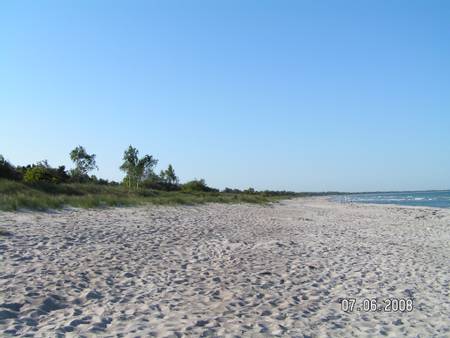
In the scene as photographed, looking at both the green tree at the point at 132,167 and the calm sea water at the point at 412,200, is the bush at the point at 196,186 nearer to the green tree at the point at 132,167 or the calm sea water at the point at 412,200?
the green tree at the point at 132,167

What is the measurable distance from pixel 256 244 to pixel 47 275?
6549mm

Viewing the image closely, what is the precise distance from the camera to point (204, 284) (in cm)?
729

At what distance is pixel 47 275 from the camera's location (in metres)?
7.11

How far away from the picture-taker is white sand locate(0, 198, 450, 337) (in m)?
5.27

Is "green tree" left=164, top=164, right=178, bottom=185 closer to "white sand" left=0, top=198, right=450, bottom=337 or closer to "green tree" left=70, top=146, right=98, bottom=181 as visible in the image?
"green tree" left=70, top=146, right=98, bottom=181

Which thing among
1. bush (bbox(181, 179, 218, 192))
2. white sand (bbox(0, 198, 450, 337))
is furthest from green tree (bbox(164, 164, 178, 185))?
white sand (bbox(0, 198, 450, 337))

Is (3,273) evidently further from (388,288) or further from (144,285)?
(388,288)

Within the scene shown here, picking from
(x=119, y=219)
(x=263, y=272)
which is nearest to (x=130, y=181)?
(x=119, y=219)

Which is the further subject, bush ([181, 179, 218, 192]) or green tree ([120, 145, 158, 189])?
bush ([181, 179, 218, 192])

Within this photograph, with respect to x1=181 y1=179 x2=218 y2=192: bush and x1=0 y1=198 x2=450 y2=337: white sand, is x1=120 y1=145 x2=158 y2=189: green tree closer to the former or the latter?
x1=181 y1=179 x2=218 y2=192: bush

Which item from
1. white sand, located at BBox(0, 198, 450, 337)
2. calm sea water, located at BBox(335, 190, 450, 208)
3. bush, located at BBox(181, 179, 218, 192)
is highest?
bush, located at BBox(181, 179, 218, 192)

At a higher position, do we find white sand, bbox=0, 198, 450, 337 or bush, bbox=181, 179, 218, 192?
bush, bbox=181, 179, 218, 192

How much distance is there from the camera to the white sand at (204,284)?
5.27m

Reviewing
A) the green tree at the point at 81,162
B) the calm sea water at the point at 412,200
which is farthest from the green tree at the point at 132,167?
the calm sea water at the point at 412,200
